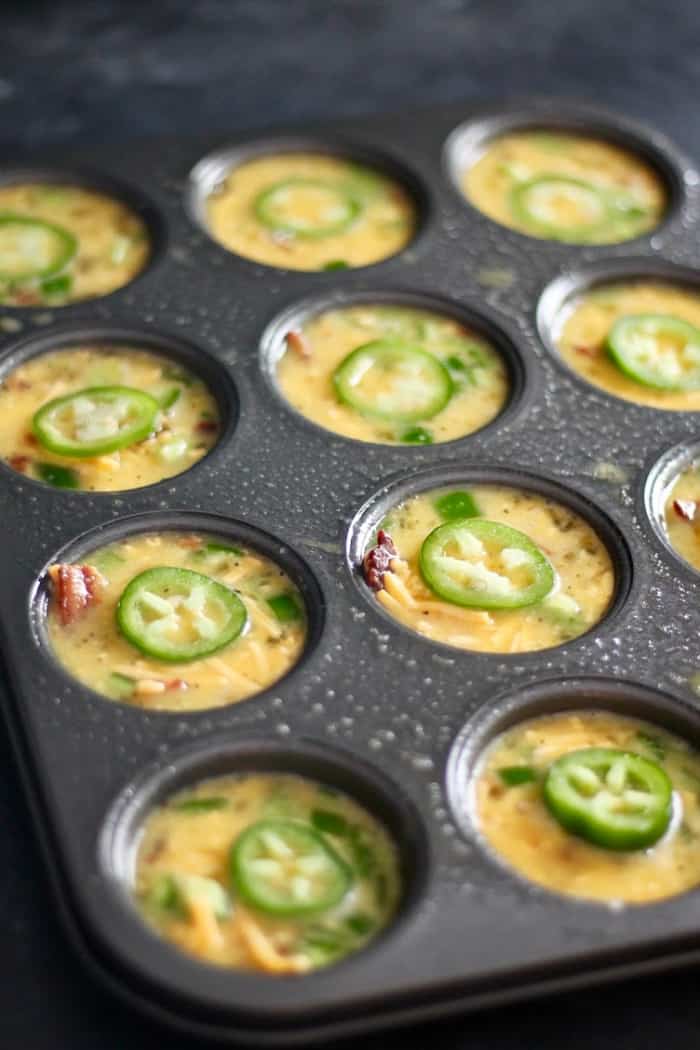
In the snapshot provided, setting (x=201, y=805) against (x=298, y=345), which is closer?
(x=201, y=805)

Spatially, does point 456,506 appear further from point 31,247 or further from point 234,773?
point 31,247

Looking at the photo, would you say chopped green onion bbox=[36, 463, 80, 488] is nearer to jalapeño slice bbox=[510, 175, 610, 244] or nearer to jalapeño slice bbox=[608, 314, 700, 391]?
jalapeño slice bbox=[608, 314, 700, 391]

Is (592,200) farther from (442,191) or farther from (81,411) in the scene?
(81,411)

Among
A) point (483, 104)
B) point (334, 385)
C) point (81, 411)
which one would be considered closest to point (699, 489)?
point (334, 385)

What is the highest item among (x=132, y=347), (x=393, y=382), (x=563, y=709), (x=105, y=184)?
(x=105, y=184)

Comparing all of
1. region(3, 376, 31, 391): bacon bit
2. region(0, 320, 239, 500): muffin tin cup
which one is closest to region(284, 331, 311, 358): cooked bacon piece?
region(0, 320, 239, 500): muffin tin cup

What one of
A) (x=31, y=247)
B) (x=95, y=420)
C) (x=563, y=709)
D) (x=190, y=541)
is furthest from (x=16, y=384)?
(x=563, y=709)

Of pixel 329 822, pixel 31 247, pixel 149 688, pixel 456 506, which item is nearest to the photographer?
pixel 329 822
